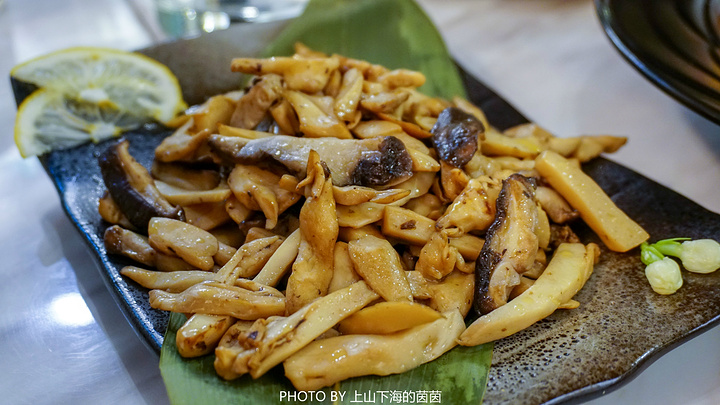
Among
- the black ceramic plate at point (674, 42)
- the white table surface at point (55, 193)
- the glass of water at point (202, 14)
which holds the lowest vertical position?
the white table surface at point (55, 193)

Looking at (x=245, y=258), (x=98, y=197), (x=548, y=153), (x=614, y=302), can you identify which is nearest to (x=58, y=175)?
(x=98, y=197)

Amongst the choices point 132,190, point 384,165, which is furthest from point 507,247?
point 132,190

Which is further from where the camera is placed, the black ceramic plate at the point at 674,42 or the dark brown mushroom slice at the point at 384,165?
the black ceramic plate at the point at 674,42

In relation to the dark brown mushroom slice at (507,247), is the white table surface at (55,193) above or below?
below

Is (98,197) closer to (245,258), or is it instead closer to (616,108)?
(245,258)

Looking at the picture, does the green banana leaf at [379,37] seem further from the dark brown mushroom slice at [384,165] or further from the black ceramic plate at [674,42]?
the dark brown mushroom slice at [384,165]

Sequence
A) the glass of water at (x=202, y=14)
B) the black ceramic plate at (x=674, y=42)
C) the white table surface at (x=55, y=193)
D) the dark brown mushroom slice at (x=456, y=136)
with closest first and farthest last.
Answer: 1. the white table surface at (x=55, y=193)
2. the dark brown mushroom slice at (x=456, y=136)
3. the black ceramic plate at (x=674, y=42)
4. the glass of water at (x=202, y=14)

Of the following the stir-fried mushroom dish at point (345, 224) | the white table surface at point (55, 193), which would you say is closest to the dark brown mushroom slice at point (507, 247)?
the stir-fried mushroom dish at point (345, 224)
